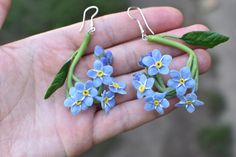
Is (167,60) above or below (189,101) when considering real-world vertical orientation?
above

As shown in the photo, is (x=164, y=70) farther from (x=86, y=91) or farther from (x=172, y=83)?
(x=86, y=91)

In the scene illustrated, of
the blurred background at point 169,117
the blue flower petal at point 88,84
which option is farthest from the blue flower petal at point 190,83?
the blurred background at point 169,117

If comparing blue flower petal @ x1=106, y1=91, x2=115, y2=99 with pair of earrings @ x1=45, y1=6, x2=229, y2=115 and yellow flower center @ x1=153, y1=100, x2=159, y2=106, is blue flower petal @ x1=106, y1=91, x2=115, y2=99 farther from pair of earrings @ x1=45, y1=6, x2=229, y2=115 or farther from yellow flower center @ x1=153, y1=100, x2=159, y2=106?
yellow flower center @ x1=153, y1=100, x2=159, y2=106

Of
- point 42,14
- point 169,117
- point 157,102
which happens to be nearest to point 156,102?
point 157,102

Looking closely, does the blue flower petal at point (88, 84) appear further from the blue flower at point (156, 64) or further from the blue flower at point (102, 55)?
the blue flower at point (156, 64)

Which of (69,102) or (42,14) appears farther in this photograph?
(42,14)

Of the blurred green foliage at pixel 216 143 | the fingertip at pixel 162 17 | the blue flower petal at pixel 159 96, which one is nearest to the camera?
the blue flower petal at pixel 159 96

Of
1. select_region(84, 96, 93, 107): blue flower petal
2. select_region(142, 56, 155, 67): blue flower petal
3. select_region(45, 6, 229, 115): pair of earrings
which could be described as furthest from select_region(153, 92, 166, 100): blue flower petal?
select_region(84, 96, 93, 107): blue flower petal

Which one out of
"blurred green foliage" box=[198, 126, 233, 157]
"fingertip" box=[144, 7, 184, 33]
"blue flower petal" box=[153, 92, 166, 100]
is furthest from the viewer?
"blurred green foliage" box=[198, 126, 233, 157]
